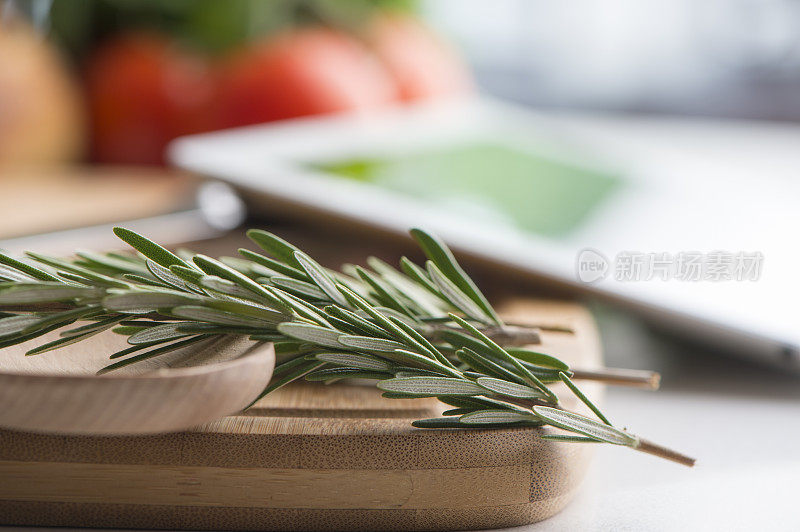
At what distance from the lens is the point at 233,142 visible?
0.59 metres

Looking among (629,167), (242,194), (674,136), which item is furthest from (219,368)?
(674,136)

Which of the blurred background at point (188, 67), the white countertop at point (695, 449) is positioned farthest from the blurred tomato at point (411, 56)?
the white countertop at point (695, 449)

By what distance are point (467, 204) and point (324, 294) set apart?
0.25 meters

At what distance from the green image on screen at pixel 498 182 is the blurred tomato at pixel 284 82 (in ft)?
0.47

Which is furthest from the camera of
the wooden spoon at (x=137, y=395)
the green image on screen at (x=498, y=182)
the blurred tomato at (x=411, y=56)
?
the blurred tomato at (x=411, y=56)

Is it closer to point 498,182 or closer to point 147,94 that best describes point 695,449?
point 498,182

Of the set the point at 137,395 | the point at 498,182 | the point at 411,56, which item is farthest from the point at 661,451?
the point at 411,56

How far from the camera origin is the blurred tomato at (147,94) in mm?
743

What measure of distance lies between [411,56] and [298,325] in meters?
0.66

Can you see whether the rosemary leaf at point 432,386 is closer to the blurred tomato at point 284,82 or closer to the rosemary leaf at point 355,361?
the rosemary leaf at point 355,361

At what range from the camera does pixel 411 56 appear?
854 millimetres

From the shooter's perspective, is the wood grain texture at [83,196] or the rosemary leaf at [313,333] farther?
the wood grain texture at [83,196]

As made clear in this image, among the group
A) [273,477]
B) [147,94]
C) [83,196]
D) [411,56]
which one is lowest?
[273,477]

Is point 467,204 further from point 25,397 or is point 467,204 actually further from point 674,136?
point 674,136
